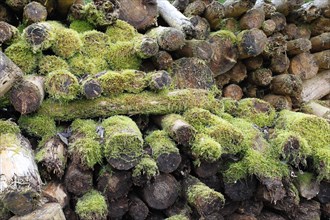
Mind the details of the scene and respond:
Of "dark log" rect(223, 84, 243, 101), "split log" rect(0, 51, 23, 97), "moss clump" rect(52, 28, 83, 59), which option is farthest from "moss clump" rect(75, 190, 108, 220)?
"dark log" rect(223, 84, 243, 101)

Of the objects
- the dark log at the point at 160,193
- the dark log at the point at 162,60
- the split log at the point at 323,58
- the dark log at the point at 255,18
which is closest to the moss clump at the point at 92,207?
the dark log at the point at 160,193

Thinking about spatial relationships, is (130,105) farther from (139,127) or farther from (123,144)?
(123,144)

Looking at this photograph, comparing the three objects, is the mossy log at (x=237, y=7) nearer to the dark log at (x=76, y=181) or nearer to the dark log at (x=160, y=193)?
the dark log at (x=160, y=193)

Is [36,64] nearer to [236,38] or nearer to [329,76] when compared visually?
[236,38]

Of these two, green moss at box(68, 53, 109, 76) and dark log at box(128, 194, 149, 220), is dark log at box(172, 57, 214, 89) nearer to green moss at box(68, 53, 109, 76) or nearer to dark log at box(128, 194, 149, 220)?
green moss at box(68, 53, 109, 76)

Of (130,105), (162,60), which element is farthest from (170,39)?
(130,105)

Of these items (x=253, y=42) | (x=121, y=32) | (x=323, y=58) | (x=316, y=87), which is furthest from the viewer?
(x=316, y=87)
